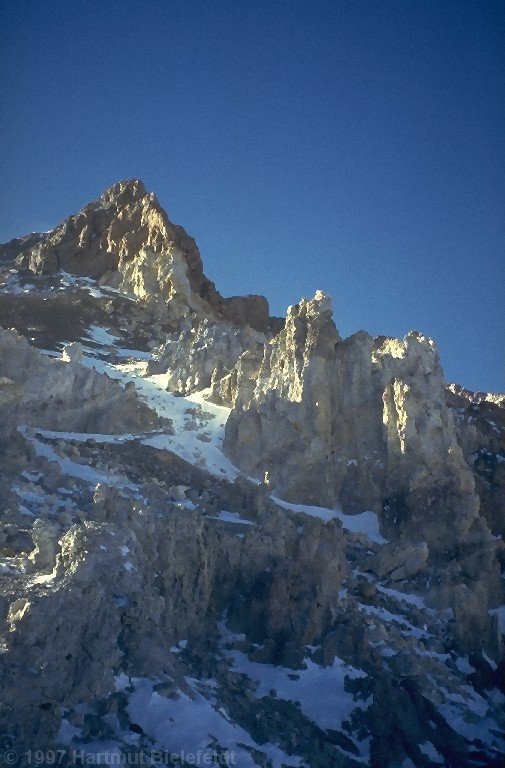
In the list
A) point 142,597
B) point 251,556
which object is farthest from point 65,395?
point 142,597

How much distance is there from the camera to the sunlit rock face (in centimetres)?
4191

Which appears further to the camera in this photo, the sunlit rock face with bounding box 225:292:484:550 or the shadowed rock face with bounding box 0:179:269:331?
the shadowed rock face with bounding box 0:179:269:331

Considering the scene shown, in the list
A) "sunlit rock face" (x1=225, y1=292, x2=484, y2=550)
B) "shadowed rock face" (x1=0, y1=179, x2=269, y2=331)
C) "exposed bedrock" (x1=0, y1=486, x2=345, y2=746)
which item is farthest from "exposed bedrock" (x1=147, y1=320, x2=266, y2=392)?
"exposed bedrock" (x1=0, y1=486, x2=345, y2=746)

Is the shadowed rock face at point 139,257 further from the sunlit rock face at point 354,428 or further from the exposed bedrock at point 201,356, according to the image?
the sunlit rock face at point 354,428

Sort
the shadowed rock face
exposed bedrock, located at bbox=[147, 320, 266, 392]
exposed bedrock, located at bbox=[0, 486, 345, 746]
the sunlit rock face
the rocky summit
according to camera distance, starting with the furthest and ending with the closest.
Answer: the shadowed rock face → exposed bedrock, located at bbox=[147, 320, 266, 392] → the sunlit rock face → the rocky summit → exposed bedrock, located at bbox=[0, 486, 345, 746]

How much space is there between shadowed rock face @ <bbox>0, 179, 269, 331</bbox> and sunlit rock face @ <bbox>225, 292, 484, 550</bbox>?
27.5m

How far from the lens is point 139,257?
7931 cm

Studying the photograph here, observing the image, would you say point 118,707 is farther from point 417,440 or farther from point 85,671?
point 417,440

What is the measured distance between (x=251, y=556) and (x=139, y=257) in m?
53.1

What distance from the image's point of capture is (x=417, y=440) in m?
A: 43.6

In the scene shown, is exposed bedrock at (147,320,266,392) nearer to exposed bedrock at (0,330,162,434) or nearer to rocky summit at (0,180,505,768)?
rocky summit at (0,180,505,768)

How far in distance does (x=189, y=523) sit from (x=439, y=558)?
14649 mm

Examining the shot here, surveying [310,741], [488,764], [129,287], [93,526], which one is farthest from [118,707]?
[129,287]

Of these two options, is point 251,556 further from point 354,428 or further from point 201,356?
point 201,356
